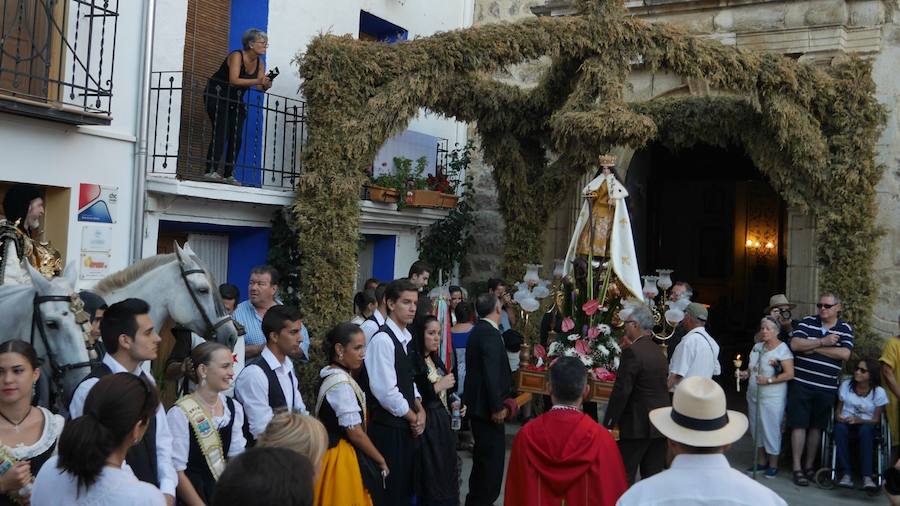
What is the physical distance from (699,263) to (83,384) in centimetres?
1574

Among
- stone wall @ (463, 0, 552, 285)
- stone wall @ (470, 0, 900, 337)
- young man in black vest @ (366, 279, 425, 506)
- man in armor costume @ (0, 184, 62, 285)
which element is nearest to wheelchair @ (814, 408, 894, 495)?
stone wall @ (470, 0, 900, 337)

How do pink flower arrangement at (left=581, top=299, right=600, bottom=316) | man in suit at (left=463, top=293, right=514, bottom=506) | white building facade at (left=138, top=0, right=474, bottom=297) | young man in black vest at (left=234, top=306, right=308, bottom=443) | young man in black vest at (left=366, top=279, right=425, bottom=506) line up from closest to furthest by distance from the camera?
1. young man in black vest at (left=234, top=306, right=308, bottom=443)
2. young man in black vest at (left=366, top=279, right=425, bottom=506)
3. man in suit at (left=463, top=293, right=514, bottom=506)
4. pink flower arrangement at (left=581, top=299, right=600, bottom=316)
5. white building facade at (left=138, top=0, right=474, bottom=297)

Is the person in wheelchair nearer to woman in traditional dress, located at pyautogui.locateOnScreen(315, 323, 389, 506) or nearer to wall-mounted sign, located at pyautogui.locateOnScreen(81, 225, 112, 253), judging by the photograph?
woman in traditional dress, located at pyautogui.locateOnScreen(315, 323, 389, 506)

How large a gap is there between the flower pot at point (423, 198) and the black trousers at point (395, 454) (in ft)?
22.7

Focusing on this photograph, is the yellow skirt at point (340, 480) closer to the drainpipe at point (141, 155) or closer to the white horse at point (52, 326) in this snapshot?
the white horse at point (52, 326)

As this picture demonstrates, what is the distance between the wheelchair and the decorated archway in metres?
1.73

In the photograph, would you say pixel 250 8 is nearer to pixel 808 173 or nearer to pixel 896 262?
pixel 808 173

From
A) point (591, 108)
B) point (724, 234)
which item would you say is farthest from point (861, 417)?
point (724, 234)

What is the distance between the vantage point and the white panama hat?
11.2 feet

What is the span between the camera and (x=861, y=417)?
897 centimetres

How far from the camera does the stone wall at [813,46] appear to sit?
11305 millimetres

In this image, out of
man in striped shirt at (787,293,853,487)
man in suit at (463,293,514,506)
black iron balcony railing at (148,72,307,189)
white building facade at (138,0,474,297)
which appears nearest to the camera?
man in suit at (463,293,514,506)

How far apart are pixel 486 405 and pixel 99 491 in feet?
13.5

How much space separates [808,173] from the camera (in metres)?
10.6
